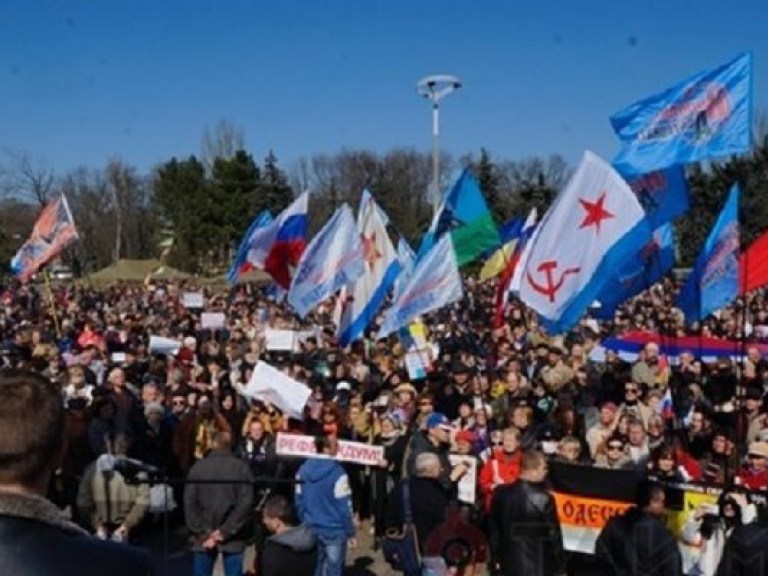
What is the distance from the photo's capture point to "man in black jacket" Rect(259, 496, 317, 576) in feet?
20.7

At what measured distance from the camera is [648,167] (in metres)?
9.68

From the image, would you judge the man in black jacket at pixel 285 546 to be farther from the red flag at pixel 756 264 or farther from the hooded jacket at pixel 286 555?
the red flag at pixel 756 264

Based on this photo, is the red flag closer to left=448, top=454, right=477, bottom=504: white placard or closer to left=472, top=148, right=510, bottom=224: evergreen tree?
left=448, top=454, right=477, bottom=504: white placard

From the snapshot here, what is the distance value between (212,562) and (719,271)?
6.06m

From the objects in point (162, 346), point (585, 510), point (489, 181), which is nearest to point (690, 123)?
point (585, 510)

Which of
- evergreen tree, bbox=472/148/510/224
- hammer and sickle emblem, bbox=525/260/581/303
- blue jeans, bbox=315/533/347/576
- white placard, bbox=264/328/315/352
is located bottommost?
blue jeans, bbox=315/533/347/576

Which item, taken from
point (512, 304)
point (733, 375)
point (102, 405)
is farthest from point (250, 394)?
point (512, 304)

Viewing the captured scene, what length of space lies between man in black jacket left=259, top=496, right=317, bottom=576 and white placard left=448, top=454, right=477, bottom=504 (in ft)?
8.77

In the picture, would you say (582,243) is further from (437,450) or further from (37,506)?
(37,506)

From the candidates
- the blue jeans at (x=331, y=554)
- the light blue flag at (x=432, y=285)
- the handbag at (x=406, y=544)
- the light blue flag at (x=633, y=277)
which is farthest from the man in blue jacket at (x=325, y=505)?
the light blue flag at (x=432, y=285)

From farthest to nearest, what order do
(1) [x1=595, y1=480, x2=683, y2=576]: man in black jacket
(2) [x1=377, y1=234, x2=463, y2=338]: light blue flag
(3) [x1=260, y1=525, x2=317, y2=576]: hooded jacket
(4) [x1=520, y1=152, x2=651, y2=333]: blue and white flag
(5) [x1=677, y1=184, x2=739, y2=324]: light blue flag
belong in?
1. (2) [x1=377, y1=234, x2=463, y2=338]: light blue flag
2. (5) [x1=677, y1=184, x2=739, y2=324]: light blue flag
3. (4) [x1=520, y1=152, x2=651, y2=333]: blue and white flag
4. (1) [x1=595, y1=480, x2=683, y2=576]: man in black jacket
5. (3) [x1=260, y1=525, x2=317, y2=576]: hooded jacket

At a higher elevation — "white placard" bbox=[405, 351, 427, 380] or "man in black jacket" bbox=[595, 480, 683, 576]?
"white placard" bbox=[405, 351, 427, 380]

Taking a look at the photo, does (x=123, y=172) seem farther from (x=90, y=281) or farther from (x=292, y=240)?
(x=292, y=240)

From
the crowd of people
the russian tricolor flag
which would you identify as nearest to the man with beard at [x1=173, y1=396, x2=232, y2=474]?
the crowd of people
